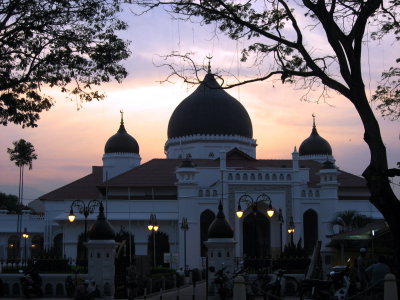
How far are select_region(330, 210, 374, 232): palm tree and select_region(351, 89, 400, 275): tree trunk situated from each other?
32021 millimetres

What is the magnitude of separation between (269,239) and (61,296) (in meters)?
29.8

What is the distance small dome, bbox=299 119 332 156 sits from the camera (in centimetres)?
6225

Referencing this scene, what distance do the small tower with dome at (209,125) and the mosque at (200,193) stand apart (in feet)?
0.26

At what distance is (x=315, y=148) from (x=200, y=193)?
16.2m

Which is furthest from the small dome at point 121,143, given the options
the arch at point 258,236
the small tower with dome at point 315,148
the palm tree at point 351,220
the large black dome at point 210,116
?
the palm tree at point 351,220

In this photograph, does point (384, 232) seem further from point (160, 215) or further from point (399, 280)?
point (160, 215)

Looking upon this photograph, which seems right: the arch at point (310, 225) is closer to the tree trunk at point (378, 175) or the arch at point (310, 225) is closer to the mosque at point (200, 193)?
the mosque at point (200, 193)

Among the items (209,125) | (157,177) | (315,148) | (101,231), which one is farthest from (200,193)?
(101,231)

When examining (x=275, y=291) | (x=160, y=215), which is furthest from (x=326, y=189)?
(x=275, y=291)

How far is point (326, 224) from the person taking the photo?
168 ft

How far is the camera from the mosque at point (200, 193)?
49.6 metres

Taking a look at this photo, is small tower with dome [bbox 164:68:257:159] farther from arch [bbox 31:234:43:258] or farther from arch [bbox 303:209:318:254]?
arch [bbox 31:234:43:258]

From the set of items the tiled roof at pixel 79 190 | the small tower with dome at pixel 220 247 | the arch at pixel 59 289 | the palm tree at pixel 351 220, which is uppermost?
the tiled roof at pixel 79 190

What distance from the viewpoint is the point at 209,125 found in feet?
188
